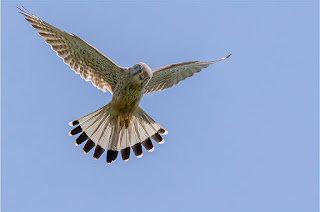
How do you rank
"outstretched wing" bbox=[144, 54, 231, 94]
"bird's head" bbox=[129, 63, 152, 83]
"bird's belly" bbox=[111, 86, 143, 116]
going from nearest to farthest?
"bird's head" bbox=[129, 63, 152, 83] < "bird's belly" bbox=[111, 86, 143, 116] < "outstretched wing" bbox=[144, 54, 231, 94]

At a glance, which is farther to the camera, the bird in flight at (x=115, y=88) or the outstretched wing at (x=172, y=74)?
the outstretched wing at (x=172, y=74)

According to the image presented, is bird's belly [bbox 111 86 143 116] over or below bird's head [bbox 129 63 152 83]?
below

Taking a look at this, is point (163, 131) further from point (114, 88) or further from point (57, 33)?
point (57, 33)

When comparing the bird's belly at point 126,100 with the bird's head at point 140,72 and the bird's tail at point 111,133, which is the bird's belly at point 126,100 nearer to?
the bird's head at point 140,72

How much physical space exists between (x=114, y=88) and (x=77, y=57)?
32.5 inches

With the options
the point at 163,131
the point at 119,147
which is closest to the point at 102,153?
the point at 119,147

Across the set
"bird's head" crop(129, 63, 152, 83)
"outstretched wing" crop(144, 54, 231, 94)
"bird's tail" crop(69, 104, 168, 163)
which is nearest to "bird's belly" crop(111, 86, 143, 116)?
"bird's head" crop(129, 63, 152, 83)

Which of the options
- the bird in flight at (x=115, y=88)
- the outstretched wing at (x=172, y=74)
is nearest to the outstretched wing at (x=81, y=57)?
the bird in flight at (x=115, y=88)

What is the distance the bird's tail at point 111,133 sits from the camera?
9711 mm

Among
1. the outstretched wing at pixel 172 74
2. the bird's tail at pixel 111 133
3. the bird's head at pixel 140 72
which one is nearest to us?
the bird's head at pixel 140 72

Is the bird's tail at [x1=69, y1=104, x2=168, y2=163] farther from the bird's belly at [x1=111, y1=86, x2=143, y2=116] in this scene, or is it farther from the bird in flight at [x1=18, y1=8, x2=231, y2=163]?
the bird's belly at [x1=111, y1=86, x2=143, y2=116]

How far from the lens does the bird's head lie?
8828mm

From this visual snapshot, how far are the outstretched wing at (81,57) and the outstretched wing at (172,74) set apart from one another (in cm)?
74

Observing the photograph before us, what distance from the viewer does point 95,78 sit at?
949 centimetres
